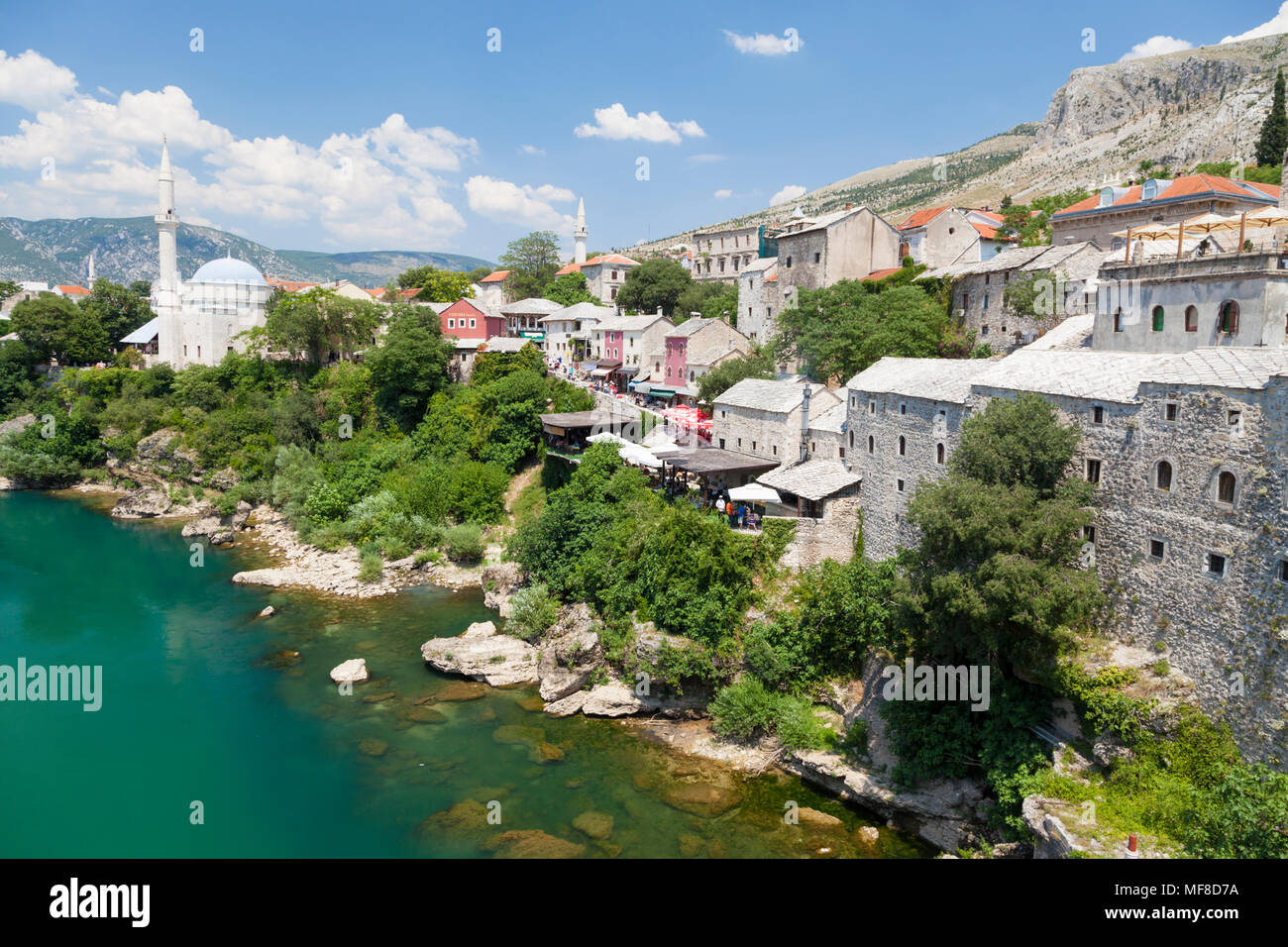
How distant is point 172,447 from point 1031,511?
4768 centimetres

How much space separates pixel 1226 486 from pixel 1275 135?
140 feet

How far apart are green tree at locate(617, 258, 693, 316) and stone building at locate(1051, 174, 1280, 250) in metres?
23.3

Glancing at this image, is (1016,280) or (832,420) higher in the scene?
(1016,280)

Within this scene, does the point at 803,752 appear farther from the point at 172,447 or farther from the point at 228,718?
the point at 172,447

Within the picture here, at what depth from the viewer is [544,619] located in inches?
1015

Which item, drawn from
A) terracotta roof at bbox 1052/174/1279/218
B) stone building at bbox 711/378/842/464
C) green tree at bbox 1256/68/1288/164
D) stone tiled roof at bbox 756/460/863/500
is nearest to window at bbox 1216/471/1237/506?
stone tiled roof at bbox 756/460/863/500

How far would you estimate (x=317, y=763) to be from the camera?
20.1 meters

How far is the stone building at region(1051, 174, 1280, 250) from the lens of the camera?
96.5 feet

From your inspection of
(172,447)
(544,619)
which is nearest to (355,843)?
(544,619)

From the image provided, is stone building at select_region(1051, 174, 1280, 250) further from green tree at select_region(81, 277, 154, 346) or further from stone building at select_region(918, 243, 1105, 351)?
green tree at select_region(81, 277, 154, 346)

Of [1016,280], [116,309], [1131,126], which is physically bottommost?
[1016,280]

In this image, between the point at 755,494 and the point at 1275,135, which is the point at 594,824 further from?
the point at 1275,135

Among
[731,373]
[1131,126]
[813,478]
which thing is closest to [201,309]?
[731,373]
